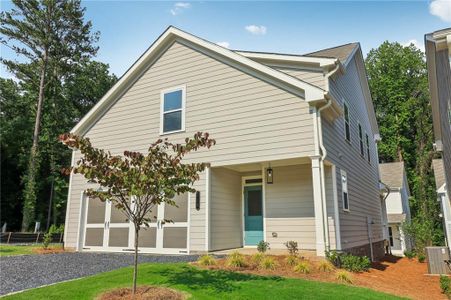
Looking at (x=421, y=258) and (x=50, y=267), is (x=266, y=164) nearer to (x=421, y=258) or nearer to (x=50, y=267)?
(x=50, y=267)

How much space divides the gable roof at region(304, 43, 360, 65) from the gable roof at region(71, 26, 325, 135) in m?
4.49

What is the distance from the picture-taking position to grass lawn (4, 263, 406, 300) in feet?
18.8

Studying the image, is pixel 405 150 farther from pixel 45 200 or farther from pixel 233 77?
pixel 45 200

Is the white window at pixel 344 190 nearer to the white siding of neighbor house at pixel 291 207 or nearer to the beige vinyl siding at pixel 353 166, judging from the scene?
the beige vinyl siding at pixel 353 166

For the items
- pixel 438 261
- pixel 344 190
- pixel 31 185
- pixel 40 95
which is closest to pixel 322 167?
pixel 344 190

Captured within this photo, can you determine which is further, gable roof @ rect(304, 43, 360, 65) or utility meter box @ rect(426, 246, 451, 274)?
gable roof @ rect(304, 43, 360, 65)

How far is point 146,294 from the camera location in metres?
5.66

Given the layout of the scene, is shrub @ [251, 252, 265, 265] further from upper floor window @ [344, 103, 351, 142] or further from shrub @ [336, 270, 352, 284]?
upper floor window @ [344, 103, 351, 142]

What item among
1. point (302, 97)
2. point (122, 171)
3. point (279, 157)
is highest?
A: point (302, 97)

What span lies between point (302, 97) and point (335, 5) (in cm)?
516

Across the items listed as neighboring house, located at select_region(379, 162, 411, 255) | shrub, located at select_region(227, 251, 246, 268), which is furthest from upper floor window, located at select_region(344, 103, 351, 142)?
neighboring house, located at select_region(379, 162, 411, 255)

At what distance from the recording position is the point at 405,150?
36.5 m

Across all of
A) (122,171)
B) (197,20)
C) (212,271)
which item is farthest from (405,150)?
(122,171)

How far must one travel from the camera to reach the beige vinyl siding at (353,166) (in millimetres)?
10398
